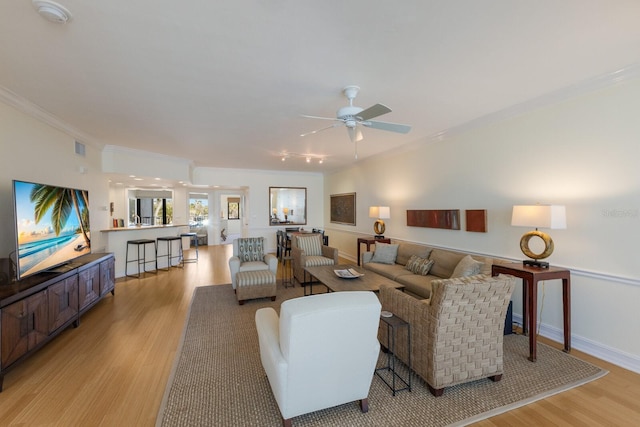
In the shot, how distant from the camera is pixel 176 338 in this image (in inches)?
121

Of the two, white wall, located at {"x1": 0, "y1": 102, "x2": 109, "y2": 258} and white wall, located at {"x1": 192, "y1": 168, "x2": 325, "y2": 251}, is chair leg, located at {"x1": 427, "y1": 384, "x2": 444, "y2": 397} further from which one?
white wall, located at {"x1": 192, "y1": 168, "x2": 325, "y2": 251}

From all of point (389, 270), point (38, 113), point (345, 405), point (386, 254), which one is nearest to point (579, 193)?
point (389, 270)

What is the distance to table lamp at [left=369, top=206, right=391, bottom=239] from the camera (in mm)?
5504

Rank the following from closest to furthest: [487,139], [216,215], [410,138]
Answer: [487,139], [410,138], [216,215]

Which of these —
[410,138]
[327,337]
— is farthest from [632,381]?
[410,138]

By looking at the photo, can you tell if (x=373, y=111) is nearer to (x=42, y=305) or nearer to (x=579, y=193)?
(x=579, y=193)

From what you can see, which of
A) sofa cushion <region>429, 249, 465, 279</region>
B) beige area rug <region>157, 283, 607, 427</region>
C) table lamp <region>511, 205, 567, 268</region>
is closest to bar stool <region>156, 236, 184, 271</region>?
beige area rug <region>157, 283, 607, 427</region>

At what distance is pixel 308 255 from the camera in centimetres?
538

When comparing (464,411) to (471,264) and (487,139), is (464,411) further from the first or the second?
(487,139)

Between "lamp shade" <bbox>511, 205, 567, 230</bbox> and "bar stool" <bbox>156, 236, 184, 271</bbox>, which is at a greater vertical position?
"lamp shade" <bbox>511, 205, 567, 230</bbox>

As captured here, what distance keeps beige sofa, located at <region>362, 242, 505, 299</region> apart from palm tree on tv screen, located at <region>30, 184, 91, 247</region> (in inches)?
171

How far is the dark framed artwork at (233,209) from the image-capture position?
1140 centimetres

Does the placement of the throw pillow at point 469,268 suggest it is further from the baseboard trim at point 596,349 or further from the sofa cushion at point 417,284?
the baseboard trim at point 596,349

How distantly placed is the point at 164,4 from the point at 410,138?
160 inches
